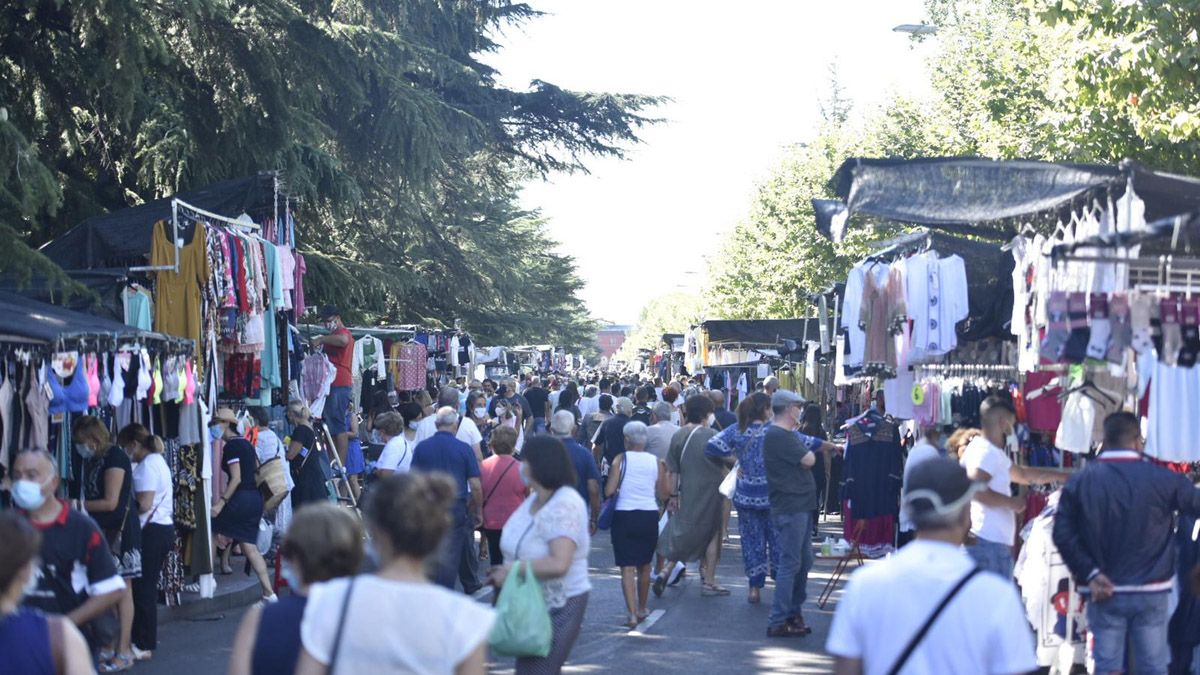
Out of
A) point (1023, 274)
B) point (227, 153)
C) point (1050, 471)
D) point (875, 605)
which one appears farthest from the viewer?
point (227, 153)

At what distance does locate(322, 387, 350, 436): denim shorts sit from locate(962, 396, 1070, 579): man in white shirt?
454 inches

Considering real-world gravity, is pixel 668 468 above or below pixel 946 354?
below

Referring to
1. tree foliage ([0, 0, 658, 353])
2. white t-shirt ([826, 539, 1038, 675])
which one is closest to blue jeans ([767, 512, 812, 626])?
tree foliage ([0, 0, 658, 353])

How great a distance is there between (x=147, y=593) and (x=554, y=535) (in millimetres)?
5503

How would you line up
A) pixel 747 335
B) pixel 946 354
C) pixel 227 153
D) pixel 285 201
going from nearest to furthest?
pixel 946 354, pixel 285 201, pixel 227 153, pixel 747 335

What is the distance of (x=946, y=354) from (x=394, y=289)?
45.6 ft

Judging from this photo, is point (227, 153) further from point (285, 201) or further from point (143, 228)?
point (143, 228)

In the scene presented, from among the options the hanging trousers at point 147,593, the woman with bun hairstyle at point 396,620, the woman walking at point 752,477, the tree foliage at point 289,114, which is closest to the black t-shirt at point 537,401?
the tree foliage at point 289,114

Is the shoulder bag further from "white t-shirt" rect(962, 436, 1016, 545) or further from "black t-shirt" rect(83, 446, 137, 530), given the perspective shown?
"black t-shirt" rect(83, 446, 137, 530)

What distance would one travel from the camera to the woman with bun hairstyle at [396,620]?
4.27 meters

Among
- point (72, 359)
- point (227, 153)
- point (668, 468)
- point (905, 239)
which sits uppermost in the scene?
point (227, 153)

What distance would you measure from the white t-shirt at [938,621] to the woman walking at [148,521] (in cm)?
775

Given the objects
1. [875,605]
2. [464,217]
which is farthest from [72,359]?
[464,217]

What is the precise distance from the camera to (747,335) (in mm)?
30422
